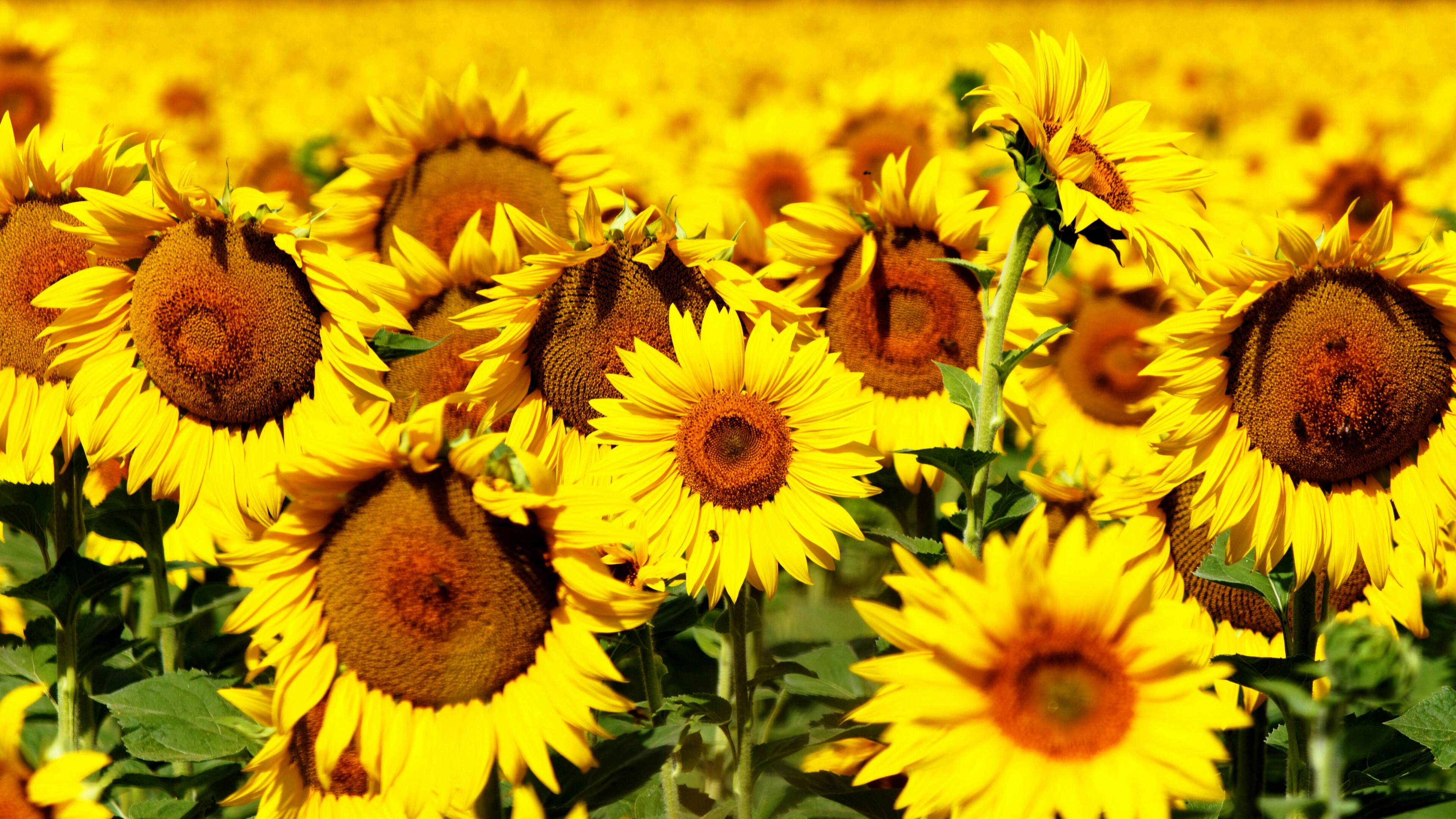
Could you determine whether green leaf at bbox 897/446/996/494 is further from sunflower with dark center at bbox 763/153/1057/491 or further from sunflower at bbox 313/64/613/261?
sunflower at bbox 313/64/613/261

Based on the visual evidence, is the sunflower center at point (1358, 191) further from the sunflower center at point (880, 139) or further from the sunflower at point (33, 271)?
the sunflower at point (33, 271)

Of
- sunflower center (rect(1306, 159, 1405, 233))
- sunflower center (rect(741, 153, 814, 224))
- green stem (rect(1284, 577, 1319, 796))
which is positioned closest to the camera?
green stem (rect(1284, 577, 1319, 796))

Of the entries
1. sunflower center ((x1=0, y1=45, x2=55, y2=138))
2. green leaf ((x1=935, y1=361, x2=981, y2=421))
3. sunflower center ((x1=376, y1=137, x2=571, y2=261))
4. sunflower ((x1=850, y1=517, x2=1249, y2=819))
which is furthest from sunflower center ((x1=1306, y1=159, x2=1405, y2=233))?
sunflower center ((x1=0, y1=45, x2=55, y2=138))

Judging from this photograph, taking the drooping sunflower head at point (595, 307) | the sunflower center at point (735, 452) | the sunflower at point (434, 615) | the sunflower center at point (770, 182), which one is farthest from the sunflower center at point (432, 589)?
the sunflower center at point (770, 182)

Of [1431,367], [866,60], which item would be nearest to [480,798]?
[1431,367]

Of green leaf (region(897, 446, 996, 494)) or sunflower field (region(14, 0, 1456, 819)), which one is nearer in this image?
sunflower field (region(14, 0, 1456, 819))

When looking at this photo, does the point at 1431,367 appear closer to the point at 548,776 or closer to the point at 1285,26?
the point at 548,776
